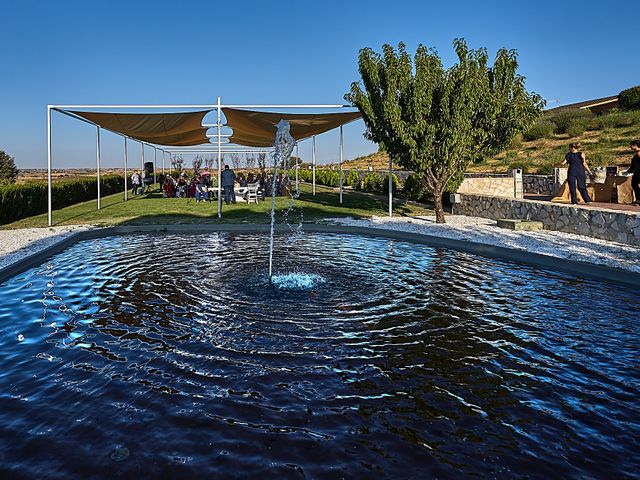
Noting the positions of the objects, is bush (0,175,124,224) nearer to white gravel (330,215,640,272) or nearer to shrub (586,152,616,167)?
white gravel (330,215,640,272)

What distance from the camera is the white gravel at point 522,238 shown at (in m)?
8.06

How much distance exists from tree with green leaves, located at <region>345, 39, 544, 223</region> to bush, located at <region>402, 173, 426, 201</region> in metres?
4.99

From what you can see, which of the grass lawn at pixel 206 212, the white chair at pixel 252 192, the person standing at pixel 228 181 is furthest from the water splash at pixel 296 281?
the white chair at pixel 252 192

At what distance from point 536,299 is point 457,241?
12.5 ft

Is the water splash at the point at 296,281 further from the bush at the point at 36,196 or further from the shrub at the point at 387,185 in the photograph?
the shrub at the point at 387,185

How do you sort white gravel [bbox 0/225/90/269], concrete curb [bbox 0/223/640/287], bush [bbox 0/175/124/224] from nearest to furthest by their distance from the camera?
concrete curb [bbox 0/223/640/287], white gravel [bbox 0/225/90/269], bush [bbox 0/175/124/224]

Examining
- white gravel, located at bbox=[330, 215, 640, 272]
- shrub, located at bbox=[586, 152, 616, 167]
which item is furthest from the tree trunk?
shrub, located at bbox=[586, 152, 616, 167]

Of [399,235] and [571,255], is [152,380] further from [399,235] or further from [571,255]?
[399,235]

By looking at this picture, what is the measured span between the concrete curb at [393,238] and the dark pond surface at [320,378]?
42 cm

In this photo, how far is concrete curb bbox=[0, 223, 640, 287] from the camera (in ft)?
23.0

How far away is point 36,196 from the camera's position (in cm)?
1612

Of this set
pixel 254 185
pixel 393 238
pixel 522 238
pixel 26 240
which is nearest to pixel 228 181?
pixel 254 185

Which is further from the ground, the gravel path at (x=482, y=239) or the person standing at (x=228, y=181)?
the person standing at (x=228, y=181)

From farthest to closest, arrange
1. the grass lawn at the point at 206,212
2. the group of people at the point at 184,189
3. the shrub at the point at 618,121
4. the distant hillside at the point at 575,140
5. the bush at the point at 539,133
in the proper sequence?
the bush at the point at 539,133, the shrub at the point at 618,121, the distant hillside at the point at 575,140, the group of people at the point at 184,189, the grass lawn at the point at 206,212
